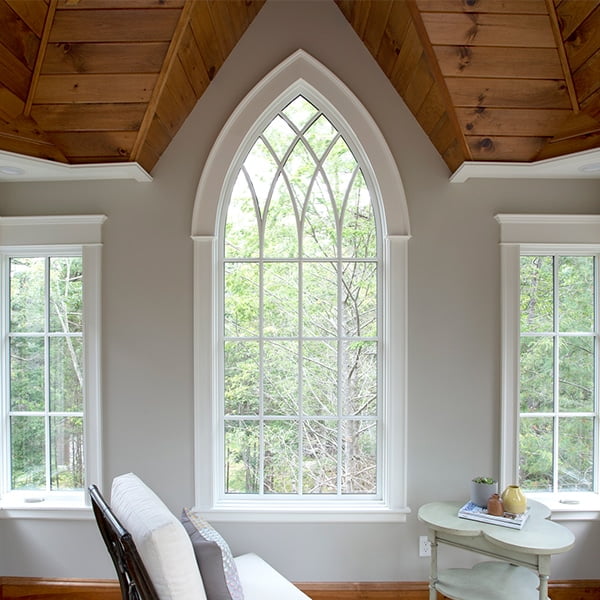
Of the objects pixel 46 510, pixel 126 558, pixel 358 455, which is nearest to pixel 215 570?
pixel 126 558

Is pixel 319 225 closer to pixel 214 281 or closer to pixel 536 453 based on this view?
pixel 214 281

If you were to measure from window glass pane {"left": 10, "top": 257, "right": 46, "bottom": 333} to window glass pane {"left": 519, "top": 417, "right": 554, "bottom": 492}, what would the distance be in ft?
8.85

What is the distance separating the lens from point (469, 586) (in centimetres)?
198

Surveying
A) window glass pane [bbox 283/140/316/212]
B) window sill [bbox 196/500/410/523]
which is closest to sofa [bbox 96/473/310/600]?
window sill [bbox 196/500/410/523]

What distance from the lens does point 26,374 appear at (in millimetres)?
2438

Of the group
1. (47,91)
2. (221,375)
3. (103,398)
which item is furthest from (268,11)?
(103,398)

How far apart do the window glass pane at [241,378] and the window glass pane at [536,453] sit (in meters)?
1.46

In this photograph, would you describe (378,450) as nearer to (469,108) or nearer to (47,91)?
(469,108)

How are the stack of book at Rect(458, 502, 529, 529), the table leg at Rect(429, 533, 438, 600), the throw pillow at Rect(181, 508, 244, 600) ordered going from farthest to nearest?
the table leg at Rect(429, 533, 438, 600), the stack of book at Rect(458, 502, 529, 529), the throw pillow at Rect(181, 508, 244, 600)

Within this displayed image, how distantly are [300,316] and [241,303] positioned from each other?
330 millimetres

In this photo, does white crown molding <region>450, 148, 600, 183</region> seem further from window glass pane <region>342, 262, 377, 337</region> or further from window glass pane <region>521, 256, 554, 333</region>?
window glass pane <region>342, 262, 377, 337</region>

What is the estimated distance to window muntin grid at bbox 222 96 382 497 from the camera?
240cm

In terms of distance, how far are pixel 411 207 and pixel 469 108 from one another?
21.4 inches

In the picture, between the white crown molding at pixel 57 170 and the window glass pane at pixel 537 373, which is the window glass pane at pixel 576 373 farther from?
the white crown molding at pixel 57 170
